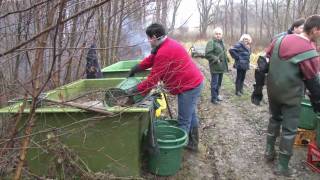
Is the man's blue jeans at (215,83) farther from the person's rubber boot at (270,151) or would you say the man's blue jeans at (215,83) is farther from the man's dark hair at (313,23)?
the man's dark hair at (313,23)

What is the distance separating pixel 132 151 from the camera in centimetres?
421

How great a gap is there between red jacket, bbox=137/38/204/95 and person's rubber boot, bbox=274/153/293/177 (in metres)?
1.44

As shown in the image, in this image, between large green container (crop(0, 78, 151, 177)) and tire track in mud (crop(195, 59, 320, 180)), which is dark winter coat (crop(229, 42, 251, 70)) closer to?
tire track in mud (crop(195, 59, 320, 180))

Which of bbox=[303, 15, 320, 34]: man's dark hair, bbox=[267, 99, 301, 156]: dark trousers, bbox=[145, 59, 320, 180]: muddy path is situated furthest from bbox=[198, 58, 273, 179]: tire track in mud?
bbox=[303, 15, 320, 34]: man's dark hair

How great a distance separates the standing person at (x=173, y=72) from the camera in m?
4.44

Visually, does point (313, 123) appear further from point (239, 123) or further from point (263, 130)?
point (239, 123)

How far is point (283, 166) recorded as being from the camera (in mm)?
4805

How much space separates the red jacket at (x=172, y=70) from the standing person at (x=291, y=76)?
998mm

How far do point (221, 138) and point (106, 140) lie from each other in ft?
8.89

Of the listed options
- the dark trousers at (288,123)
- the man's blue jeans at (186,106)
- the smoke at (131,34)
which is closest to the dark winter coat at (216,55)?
the smoke at (131,34)

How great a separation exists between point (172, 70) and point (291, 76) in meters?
1.42

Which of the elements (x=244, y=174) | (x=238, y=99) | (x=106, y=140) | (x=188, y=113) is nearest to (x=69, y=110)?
(x=106, y=140)

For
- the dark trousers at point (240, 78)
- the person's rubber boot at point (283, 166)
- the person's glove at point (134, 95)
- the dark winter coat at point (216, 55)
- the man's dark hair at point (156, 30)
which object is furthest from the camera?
the dark trousers at point (240, 78)

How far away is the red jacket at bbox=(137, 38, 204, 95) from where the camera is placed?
4.33 m
